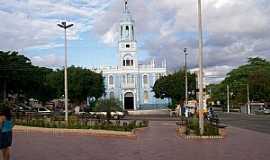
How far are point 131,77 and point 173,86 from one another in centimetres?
1010

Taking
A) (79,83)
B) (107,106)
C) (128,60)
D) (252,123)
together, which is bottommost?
(252,123)

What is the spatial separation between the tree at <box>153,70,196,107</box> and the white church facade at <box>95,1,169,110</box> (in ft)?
15.2

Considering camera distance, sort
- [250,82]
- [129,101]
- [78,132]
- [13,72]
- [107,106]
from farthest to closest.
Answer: [250,82] → [129,101] → [13,72] → [107,106] → [78,132]

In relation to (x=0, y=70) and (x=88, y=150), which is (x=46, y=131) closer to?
(x=88, y=150)

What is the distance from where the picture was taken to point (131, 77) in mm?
90812

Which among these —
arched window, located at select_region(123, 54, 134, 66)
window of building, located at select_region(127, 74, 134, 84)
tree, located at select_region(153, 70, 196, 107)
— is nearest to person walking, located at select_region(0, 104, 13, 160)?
tree, located at select_region(153, 70, 196, 107)

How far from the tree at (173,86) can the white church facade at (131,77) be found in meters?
4.65

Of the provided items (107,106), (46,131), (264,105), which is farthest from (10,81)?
(264,105)

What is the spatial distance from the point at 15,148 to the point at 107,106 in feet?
99.4

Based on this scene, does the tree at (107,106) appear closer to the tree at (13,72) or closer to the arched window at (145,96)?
the tree at (13,72)

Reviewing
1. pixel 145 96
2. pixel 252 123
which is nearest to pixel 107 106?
pixel 252 123

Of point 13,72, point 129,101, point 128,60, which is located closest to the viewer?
point 13,72

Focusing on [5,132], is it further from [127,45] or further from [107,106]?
[127,45]

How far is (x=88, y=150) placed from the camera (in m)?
17.4
